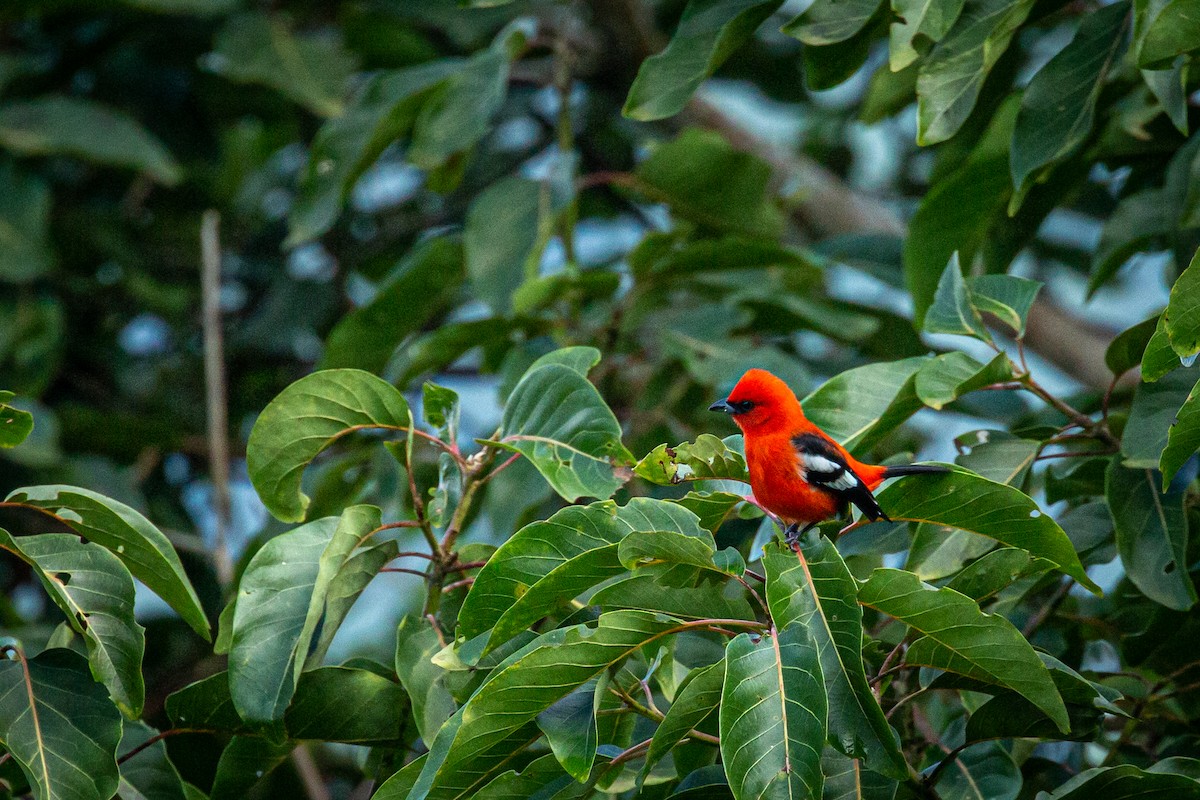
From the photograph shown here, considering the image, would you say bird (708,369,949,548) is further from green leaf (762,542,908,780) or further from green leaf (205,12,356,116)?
green leaf (205,12,356,116)

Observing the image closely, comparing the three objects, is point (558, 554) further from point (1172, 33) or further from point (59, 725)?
point (1172, 33)

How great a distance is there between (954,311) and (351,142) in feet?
8.43

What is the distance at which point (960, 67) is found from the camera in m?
2.61

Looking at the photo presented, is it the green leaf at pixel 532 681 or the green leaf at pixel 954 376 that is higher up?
the green leaf at pixel 954 376

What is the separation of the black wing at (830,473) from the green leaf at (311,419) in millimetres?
892

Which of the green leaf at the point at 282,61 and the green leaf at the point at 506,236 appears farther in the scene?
the green leaf at the point at 282,61

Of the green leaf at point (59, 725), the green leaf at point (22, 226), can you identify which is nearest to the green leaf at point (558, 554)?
the green leaf at point (59, 725)

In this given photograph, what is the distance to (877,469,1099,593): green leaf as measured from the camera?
1.99 meters

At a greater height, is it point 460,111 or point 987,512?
point 460,111

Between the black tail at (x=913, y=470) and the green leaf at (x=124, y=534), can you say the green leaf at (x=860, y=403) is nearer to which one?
the black tail at (x=913, y=470)

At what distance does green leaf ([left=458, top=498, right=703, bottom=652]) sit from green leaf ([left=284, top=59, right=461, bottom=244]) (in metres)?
2.34

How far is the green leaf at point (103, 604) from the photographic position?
213 cm

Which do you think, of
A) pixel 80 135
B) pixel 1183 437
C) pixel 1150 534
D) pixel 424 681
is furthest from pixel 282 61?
pixel 1183 437

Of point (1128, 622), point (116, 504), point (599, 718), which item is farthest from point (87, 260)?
point (1128, 622)
